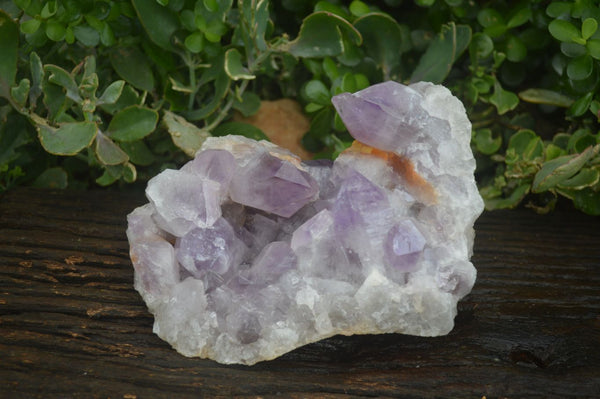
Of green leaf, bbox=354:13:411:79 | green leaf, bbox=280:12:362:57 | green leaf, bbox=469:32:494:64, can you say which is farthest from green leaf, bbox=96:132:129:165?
green leaf, bbox=469:32:494:64

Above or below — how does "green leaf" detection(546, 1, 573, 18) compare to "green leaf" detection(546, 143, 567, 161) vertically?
above

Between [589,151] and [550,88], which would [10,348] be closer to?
[589,151]

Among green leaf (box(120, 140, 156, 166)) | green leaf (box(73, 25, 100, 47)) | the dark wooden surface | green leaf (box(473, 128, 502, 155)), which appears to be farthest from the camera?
green leaf (box(473, 128, 502, 155))

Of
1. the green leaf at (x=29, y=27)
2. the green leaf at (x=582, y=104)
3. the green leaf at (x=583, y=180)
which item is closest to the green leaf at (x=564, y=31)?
the green leaf at (x=582, y=104)

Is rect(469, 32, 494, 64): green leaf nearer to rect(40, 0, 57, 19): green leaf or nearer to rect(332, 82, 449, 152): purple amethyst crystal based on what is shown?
rect(332, 82, 449, 152): purple amethyst crystal

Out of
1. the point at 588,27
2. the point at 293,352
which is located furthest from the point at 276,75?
the point at 293,352

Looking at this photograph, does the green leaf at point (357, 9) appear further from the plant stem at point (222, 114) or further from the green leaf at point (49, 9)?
the green leaf at point (49, 9)

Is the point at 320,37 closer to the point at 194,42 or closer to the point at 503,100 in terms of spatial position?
the point at 194,42
